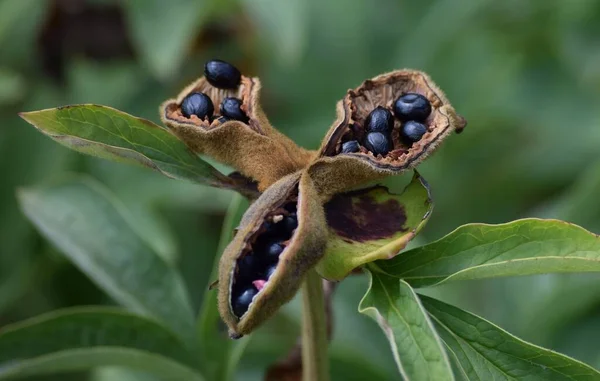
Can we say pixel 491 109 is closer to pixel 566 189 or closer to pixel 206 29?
pixel 566 189

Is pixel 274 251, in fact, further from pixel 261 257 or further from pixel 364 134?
pixel 364 134

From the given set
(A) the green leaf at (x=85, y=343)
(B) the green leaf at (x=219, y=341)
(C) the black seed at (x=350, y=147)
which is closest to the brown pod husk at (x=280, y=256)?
(C) the black seed at (x=350, y=147)

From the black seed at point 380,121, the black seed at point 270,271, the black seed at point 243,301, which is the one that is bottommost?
the black seed at point 243,301

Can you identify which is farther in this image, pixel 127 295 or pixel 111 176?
pixel 111 176

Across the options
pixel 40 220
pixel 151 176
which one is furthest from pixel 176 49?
pixel 40 220

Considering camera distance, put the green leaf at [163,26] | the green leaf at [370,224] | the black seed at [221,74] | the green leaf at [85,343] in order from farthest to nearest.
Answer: the green leaf at [163,26] < the green leaf at [85,343] < the black seed at [221,74] < the green leaf at [370,224]

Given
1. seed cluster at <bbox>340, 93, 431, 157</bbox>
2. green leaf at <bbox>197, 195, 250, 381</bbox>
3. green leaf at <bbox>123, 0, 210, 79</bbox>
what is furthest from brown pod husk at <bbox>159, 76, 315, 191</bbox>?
green leaf at <bbox>123, 0, 210, 79</bbox>

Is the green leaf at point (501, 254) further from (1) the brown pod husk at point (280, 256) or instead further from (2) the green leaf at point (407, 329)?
(1) the brown pod husk at point (280, 256)
